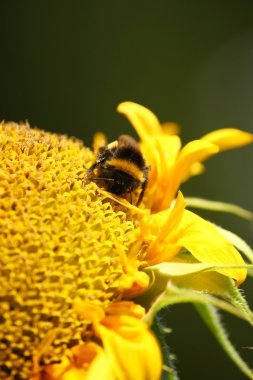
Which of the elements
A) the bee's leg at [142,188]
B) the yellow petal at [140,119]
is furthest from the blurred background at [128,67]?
the bee's leg at [142,188]

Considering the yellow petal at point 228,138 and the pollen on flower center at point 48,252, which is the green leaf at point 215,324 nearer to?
the pollen on flower center at point 48,252

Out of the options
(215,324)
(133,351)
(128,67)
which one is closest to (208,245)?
(215,324)

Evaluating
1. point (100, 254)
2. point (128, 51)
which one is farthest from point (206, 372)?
point (100, 254)

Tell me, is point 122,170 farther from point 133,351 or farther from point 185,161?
point 133,351

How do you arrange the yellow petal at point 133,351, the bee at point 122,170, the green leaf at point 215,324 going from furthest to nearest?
the bee at point 122,170
the green leaf at point 215,324
the yellow petal at point 133,351

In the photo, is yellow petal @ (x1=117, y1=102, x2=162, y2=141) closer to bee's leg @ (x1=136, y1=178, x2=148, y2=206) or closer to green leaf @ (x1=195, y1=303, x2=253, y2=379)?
bee's leg @ (x1=136, y1=178, x2=148, y2=206)

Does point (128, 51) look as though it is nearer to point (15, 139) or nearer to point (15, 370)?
point (15, 139)
